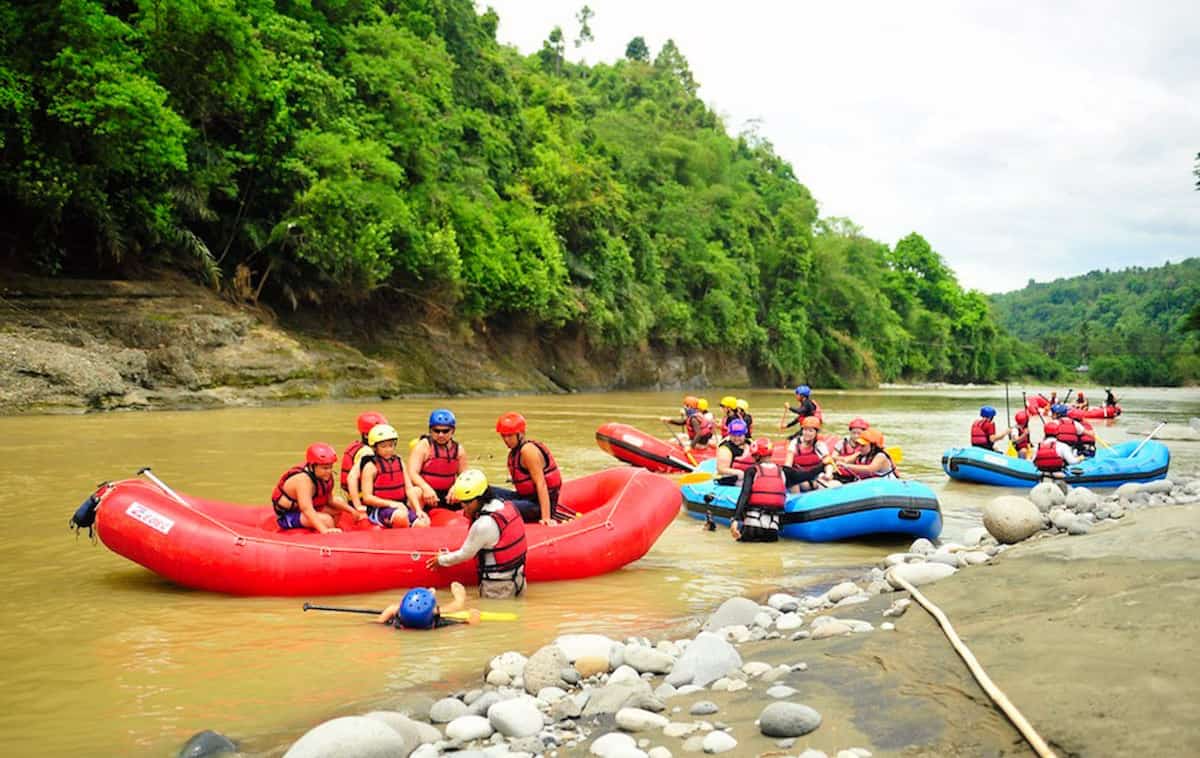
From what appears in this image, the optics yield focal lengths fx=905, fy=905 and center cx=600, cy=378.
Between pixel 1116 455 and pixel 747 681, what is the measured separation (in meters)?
11.4

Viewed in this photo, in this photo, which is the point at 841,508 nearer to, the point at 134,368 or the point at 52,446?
the point at 52,446

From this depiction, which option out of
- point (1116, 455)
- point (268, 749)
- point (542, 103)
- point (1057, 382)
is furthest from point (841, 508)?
point (1057, 382)

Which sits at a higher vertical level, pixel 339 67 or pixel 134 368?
pixel 339 67

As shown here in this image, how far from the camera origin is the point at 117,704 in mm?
4262

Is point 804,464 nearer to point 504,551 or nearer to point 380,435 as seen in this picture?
point 504,551

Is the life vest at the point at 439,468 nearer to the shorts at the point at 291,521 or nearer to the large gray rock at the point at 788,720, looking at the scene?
the shorts at the point at 291,521

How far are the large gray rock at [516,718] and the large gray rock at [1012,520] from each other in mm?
4784

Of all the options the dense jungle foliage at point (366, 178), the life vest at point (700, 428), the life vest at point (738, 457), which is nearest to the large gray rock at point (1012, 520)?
the life vest at point (738, 457)

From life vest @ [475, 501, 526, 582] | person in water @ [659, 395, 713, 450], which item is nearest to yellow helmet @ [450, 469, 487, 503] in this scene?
life vest @ [475, 501, 526, 582]

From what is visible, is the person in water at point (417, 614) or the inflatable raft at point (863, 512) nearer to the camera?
the person in water at point (417, 614)

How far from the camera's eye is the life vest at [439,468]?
25.6 ft

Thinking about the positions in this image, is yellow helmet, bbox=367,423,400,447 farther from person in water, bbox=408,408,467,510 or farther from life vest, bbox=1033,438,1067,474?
life vest, bbox=1033,438,1067,474

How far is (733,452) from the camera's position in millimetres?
9812

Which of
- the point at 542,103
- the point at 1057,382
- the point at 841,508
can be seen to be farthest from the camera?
the point at 1057,382
